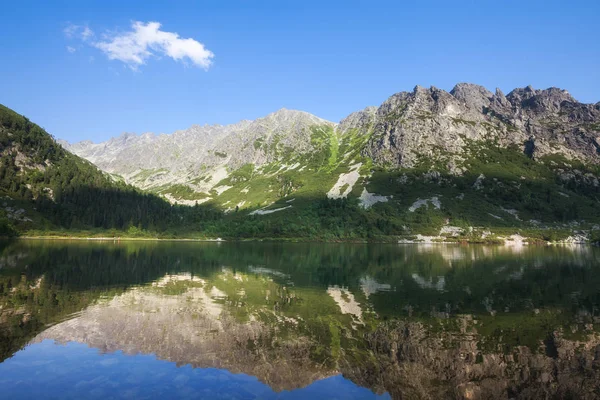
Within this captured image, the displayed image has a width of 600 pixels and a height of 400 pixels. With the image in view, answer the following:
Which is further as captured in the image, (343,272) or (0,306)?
(343,272)

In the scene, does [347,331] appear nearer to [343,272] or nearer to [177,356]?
[177,356]

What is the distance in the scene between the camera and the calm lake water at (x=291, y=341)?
18.0 metres

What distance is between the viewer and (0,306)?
31.0m

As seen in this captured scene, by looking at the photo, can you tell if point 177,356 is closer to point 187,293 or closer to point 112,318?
point 112,318

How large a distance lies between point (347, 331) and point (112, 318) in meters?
18.6

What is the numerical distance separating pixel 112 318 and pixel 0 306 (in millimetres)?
9874

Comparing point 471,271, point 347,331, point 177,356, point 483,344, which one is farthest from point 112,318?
point 471,271

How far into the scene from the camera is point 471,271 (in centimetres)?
6825

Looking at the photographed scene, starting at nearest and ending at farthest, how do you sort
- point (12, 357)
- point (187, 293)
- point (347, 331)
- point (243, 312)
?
point (12, 357), point (347, 331), point (243, 312), point (187, 293)

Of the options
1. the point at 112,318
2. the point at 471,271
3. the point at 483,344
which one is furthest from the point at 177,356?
the point at 471,271

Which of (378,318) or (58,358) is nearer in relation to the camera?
(58,358)

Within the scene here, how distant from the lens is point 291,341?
81.1 feet

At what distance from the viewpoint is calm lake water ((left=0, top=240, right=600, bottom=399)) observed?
18.0m

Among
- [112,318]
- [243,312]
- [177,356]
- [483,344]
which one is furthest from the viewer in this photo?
[243,312]
